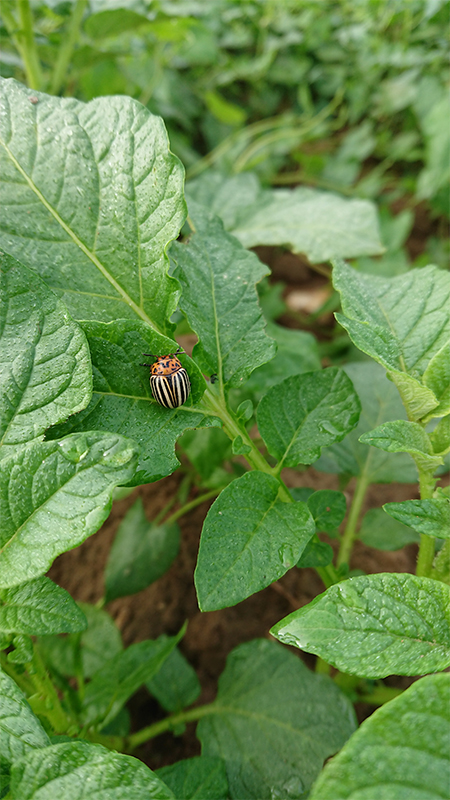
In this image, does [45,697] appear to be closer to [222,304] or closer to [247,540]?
[247,540]

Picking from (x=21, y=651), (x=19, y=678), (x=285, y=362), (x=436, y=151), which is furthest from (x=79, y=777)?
(x=436, y=151)

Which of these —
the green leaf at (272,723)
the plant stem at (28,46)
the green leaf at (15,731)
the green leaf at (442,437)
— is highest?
the plant stem at (28,46)

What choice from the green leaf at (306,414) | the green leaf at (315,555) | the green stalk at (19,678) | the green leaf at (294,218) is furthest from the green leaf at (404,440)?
the green leaf at (294,218)

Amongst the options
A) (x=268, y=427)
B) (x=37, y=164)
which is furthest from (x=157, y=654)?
(x=37, y=164)

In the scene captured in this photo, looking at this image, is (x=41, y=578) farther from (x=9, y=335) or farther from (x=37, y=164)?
(x=37, y=164)

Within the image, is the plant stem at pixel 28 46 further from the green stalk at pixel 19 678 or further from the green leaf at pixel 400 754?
the green leaf at pixel 400 754

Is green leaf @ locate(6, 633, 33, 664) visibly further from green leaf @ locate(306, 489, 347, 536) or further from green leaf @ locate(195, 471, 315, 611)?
green leaf @ locate(306, 489, 347, 536)

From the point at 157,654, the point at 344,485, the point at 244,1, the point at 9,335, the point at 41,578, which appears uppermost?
the point at 244,1
